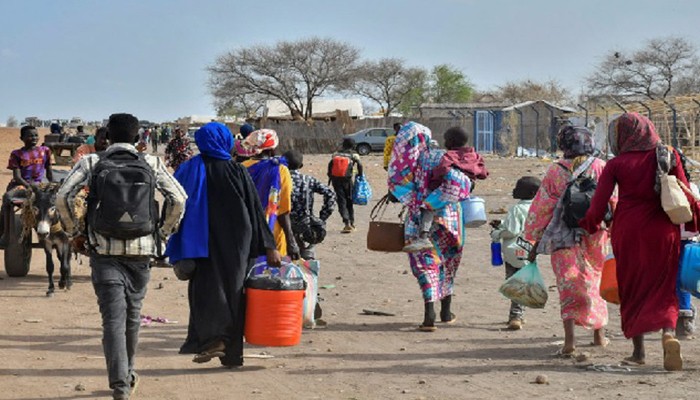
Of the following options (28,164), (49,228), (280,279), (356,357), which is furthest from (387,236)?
(28,164)

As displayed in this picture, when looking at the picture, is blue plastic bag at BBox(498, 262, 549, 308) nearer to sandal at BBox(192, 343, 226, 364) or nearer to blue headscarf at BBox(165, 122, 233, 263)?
sandal at BBox(192, 343, 226, 364)

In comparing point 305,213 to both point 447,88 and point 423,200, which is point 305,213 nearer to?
point 423,200

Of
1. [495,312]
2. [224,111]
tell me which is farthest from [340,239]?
[224,111]

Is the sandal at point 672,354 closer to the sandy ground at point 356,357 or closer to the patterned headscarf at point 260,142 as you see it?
the sandy ground at point 356,357

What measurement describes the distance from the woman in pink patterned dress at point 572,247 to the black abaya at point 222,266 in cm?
232

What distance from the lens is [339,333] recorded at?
10188 millimetres

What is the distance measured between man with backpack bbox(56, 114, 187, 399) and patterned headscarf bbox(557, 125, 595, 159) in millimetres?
3057

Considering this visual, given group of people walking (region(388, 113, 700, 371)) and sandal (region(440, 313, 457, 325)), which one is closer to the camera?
group of people walking (region(388, 113, 700, 371))

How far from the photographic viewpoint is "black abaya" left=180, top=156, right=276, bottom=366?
7965mm

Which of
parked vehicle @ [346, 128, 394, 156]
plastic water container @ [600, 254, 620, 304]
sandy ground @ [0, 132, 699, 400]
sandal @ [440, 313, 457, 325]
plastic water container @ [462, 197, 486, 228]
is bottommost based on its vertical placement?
sandy ground @ [0, 132, 699, 400]

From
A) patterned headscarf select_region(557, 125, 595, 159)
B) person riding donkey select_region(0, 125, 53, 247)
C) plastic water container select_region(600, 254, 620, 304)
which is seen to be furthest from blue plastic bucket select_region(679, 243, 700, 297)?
person riding donkey select_region(0, 125, 53, 247)

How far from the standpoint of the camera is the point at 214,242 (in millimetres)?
8031

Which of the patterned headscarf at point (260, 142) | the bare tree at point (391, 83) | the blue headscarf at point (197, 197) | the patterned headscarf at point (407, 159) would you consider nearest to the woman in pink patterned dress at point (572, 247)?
the patterned headscarf at point (407, 159)

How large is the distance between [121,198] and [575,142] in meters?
3.54
